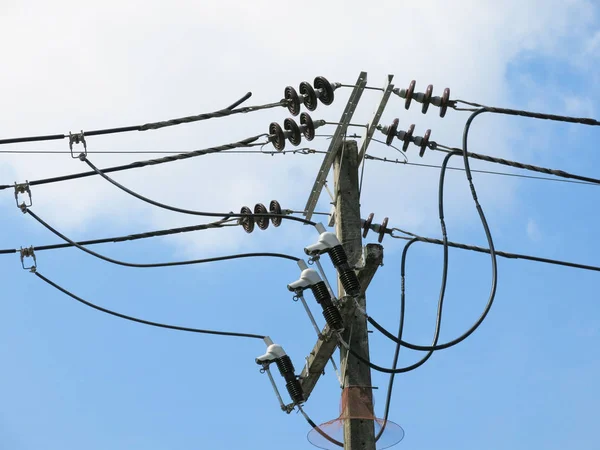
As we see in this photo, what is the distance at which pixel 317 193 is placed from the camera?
11977 millimetres

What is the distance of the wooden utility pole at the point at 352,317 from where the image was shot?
409 inches

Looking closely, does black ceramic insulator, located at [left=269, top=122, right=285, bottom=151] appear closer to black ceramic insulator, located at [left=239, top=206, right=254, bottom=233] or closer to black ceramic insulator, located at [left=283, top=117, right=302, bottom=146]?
black ceramic insulator, located at [left=283, top=117, right=302, bottom=146]

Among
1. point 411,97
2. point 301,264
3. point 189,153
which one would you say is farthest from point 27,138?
point 411,97

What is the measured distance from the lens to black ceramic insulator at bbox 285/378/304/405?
11109 mm

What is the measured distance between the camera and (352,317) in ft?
35.2

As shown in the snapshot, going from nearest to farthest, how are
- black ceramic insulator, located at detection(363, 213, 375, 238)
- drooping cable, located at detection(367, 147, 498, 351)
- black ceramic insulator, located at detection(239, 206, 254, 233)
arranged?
drooping cable, located at detection(367, 147, 498, 351)
black ceramic insulator, located at detection(363, 213, 375, 238)
black ceramic insulator, located at detection(239, 206, 254, 233)

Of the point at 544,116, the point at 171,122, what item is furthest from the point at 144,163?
the point at 544,116

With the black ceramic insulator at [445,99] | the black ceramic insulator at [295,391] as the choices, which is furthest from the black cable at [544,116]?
the black ceramic insulator at [295,391]

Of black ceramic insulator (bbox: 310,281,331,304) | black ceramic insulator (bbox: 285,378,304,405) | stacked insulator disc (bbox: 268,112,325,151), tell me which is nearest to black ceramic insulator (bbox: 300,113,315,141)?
stacked insulator disc (bbox: 268,112,325,151)

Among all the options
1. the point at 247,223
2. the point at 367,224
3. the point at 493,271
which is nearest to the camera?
the point at 493,271

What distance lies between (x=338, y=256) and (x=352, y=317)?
1.99ft

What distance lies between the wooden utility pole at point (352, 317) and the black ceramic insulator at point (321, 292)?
0.81 ft

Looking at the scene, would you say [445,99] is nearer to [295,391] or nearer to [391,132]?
[391,132]

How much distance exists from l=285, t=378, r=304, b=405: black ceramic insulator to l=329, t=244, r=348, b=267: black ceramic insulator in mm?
1358
